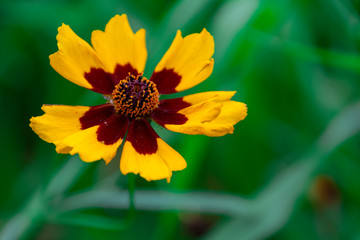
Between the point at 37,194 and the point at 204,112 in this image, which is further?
the point at 37,194

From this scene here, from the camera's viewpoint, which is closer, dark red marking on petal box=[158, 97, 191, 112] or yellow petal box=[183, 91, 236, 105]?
yellow petal box=[183, 91, 236, 105]

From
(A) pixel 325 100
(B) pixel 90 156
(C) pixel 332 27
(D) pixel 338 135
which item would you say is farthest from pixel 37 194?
(C) pixel 332 27

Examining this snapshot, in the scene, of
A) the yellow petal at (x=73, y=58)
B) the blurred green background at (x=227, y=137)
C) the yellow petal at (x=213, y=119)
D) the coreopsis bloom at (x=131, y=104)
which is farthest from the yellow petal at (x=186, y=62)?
the blurred green background at (x=227, y=137)

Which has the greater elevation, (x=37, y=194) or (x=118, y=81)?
(x=118, y=81)

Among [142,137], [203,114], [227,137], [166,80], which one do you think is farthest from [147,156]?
[227,137]

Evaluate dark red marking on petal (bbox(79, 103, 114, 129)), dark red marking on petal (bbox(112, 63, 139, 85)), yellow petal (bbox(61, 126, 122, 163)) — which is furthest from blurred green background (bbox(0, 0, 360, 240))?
yellow petal (bbox(61, 126, 122, 163))

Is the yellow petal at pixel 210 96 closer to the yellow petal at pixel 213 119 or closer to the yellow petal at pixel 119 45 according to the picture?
the yellow petal at pixel 213 119

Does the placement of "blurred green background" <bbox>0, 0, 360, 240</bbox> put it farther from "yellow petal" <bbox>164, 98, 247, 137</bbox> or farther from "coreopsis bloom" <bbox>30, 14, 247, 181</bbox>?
"yellow petal" <bbox>164, 98, 247, 137</bbox>

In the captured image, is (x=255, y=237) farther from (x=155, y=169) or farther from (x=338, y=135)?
(x=155, y=169)
